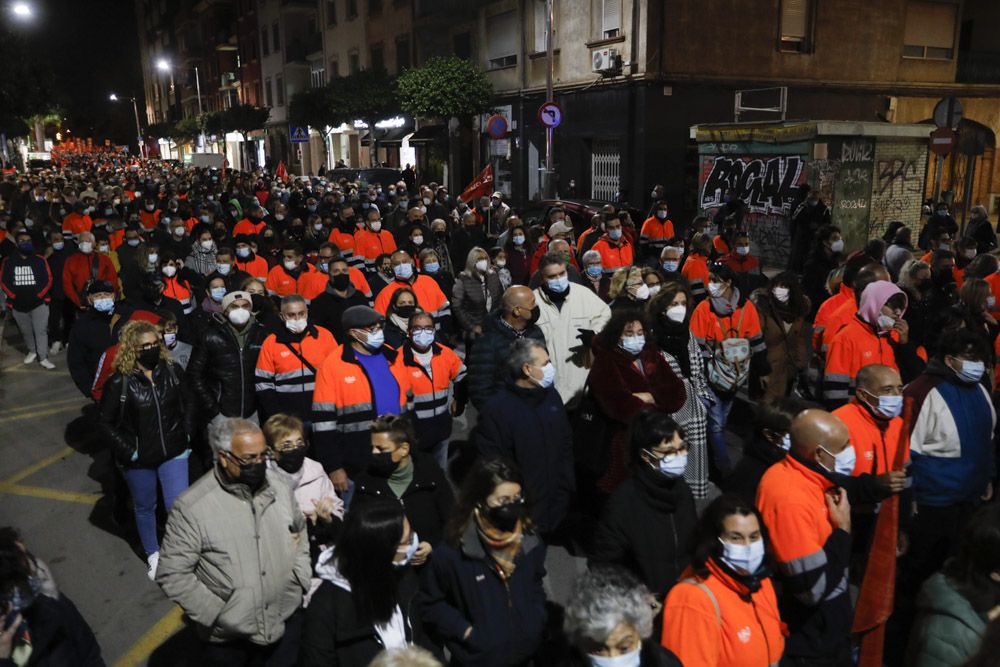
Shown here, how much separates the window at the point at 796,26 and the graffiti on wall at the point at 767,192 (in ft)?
26.5

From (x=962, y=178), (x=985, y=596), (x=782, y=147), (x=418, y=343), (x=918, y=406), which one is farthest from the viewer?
(x=962, y=178)

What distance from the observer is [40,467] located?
788 centimetres

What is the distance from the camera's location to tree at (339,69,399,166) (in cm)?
3462

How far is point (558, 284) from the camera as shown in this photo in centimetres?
631

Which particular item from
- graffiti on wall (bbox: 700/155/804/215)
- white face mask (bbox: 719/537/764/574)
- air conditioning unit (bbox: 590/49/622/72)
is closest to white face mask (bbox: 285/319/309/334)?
white face mask (bbox: 719/537/764/574)

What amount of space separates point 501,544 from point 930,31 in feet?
96.2

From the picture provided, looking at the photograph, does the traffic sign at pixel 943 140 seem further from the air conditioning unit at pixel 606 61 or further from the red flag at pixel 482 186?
the air conditioning unit at pixel 606 61

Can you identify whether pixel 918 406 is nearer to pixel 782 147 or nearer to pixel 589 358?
pixel 589 358

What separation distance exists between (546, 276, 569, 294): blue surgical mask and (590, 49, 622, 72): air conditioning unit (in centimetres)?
1785

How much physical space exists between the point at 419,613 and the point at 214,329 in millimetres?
3565

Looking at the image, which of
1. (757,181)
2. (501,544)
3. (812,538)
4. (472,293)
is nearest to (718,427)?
(472,293)

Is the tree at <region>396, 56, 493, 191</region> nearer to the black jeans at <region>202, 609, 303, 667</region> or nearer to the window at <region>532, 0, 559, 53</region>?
the window at <region>532, 0, 559, 53</region>

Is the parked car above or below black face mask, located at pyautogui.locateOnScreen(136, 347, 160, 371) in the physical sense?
above

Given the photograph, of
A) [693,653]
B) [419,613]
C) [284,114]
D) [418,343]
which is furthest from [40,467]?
[284,114]
